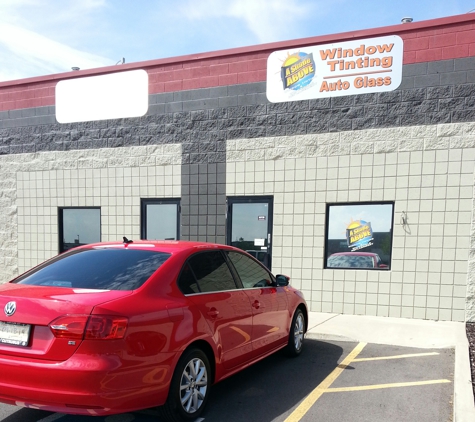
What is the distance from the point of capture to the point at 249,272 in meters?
5.20

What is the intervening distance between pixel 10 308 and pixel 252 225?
653 cm

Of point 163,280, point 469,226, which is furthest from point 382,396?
point 469,226

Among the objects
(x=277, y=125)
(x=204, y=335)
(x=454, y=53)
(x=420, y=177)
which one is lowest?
(x=204, y=335)

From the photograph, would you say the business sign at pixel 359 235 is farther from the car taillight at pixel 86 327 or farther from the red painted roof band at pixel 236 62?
the car taillight at pixel 86 327

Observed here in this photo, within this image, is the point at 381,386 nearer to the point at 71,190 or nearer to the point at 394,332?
the point at 394,332

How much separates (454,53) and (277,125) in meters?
3.56

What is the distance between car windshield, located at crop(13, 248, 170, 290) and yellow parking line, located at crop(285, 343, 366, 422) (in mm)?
1895

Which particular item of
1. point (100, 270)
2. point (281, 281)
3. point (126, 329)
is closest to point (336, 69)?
point (281, 281)

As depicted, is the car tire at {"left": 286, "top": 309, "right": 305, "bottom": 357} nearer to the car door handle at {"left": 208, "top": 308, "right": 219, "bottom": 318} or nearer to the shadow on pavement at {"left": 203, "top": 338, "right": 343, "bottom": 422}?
the shadow on pavement at {"left": 203, "top": 338, "right": 343, "bottom": 422}

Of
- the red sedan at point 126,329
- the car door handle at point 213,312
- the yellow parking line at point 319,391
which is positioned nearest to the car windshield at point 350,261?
the yellow parking line at point 319,391

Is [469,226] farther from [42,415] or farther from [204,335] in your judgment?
[42,415]

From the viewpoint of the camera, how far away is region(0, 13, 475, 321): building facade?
320 inches

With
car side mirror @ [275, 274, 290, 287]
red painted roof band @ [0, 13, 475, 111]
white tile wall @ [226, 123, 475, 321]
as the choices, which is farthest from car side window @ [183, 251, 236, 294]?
red painted roof band @ [0, 13, 475, 111]

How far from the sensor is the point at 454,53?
26.6 ft
